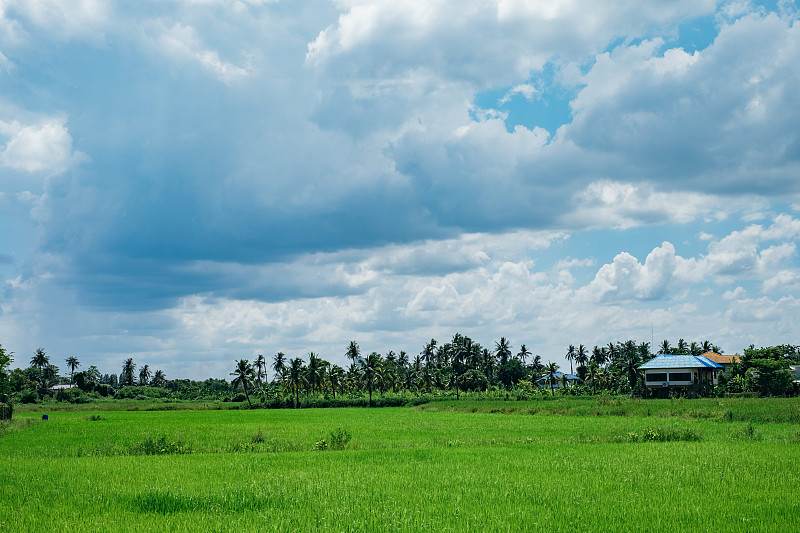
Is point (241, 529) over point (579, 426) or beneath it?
over

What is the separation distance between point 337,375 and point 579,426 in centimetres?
7269

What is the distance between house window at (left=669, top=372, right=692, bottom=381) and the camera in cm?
7350

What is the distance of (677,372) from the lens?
73.9 m

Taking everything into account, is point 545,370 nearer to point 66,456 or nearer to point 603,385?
point 603,385

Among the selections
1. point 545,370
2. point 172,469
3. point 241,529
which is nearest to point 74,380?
point 545,370

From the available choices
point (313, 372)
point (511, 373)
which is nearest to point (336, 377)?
point (313, 372)

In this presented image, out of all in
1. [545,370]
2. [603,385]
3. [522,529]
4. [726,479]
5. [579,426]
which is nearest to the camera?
[522,529]

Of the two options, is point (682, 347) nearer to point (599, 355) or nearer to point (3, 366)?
point (599, 355)

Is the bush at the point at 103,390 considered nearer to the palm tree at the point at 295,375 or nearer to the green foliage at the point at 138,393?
the green foliage at the point at 138,393

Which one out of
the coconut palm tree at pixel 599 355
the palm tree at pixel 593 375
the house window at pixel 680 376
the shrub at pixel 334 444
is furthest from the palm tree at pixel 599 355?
the shrub at pixel 334 444

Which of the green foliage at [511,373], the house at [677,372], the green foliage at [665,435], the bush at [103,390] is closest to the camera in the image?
the green foliage at [665,435]

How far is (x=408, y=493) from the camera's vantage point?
14.8 meters

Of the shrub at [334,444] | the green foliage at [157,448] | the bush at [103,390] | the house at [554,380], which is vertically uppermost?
the green foliage at [157,448]

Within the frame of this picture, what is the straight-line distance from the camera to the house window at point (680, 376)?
73500 millimetres
